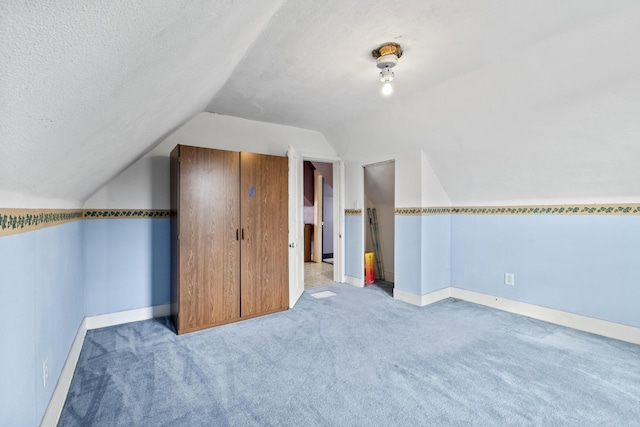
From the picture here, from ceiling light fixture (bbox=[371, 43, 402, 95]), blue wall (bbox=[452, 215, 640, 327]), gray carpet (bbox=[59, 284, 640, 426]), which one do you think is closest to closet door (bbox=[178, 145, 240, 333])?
gray carpet (bbox=[59, 284, 640, 426])

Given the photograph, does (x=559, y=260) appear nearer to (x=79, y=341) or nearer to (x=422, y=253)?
(x=422, y=253)

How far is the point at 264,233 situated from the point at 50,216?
1.92 m

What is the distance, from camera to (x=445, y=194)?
161 inches

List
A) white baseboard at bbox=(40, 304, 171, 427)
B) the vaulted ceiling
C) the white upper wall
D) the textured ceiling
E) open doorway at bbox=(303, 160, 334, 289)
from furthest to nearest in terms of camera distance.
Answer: open doorway at bbox=(303, 160, 334, 289) → the white upper wall → white baseboard at bbox=(40, 304, 171, 427) → the vaulted ceiling → the textured ceiling

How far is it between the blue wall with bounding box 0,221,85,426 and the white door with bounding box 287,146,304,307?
6.87ft

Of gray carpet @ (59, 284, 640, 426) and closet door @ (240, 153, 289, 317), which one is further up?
closet door @ (240, 153, 289, 317)

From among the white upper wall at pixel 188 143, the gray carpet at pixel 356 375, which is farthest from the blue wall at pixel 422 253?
the white upper wall at pixel 188 143

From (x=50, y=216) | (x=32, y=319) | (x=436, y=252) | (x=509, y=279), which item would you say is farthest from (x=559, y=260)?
(x=50, y=216)

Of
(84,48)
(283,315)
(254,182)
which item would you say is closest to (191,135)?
(254,182)

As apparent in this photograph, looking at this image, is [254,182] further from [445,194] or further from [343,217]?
[445,194]

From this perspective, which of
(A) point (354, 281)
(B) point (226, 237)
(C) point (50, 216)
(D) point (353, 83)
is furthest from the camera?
(A) point (354, 281)

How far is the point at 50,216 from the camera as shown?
1782 mm

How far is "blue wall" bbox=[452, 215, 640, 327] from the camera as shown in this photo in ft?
9.09

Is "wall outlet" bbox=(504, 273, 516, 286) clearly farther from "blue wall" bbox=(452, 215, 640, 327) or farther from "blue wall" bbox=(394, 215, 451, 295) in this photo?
"blue wall" bbox=(394, 215, 451, 295)
